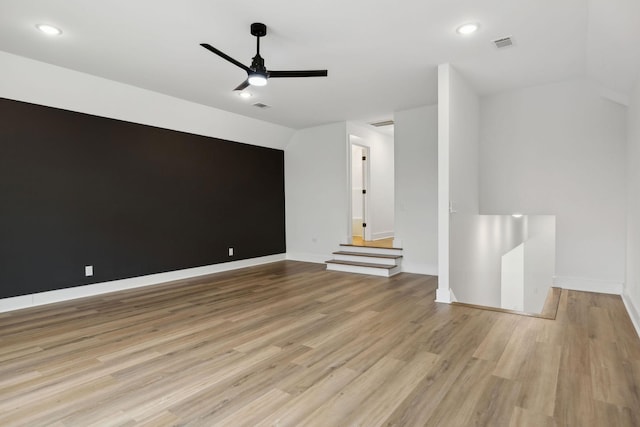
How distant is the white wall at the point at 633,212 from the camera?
3303 millimetres

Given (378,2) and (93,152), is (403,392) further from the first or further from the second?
(93,152)

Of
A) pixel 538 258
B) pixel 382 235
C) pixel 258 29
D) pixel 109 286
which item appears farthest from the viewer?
pixel 382 235

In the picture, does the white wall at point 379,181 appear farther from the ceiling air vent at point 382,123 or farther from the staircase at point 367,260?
the staircase at point 367,260

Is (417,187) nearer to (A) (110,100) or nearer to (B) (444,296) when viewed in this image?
(B) (444,296)

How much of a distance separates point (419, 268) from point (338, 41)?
3.93 m

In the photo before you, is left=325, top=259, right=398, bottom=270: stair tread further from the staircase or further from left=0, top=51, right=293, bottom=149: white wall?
left=0, top=51, right=293, bottom=149: white wall

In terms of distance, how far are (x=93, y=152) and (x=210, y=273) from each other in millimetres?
2643

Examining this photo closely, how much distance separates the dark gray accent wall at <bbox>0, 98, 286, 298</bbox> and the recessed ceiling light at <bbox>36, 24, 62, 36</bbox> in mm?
1380

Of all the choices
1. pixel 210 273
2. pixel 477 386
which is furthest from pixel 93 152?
pixel 477 386

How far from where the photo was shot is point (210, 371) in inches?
97.3

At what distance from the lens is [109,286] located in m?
4.85

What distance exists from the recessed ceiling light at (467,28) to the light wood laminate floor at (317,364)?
2804mm

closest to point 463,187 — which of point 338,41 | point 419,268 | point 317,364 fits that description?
point 419,268

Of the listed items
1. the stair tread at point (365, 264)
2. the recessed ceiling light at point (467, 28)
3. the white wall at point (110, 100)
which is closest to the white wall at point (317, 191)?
the stair tread at point (365, 264)
